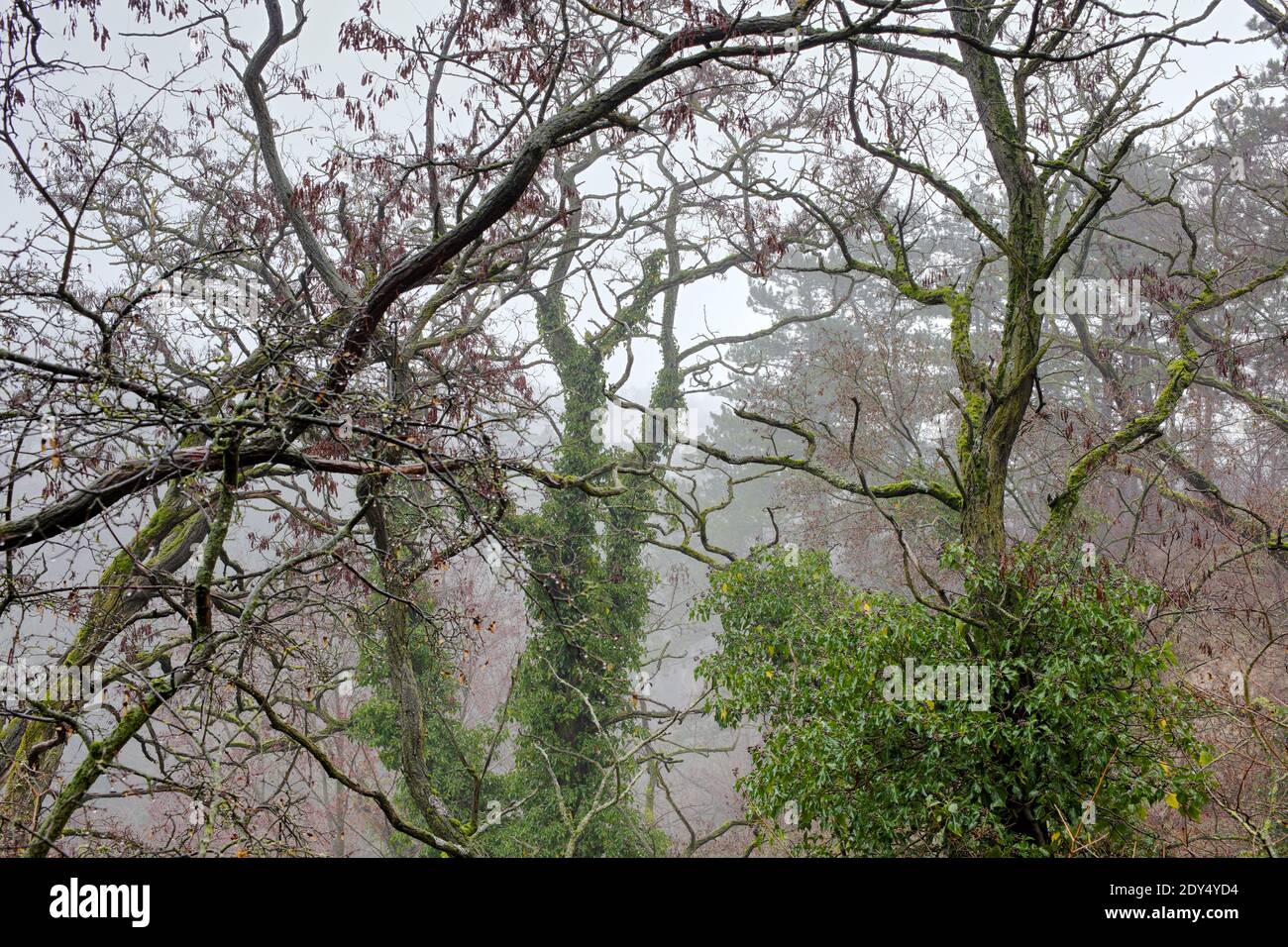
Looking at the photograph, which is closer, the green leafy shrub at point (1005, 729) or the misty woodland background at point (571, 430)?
the misty woodland background at point (571, 430)

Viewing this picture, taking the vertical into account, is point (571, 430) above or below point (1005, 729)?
above

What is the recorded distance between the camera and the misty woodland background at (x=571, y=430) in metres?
4.06

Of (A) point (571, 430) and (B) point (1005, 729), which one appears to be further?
(A) point (571, 430)

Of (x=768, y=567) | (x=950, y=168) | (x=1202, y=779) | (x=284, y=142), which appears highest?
(x=284, y=142)

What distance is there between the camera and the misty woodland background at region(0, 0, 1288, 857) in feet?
13.3

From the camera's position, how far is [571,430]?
13.2 m

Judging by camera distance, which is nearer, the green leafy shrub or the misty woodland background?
the misty woodland background

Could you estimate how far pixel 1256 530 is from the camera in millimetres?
9727

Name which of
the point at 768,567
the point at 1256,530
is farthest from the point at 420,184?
the point at 1256,530
